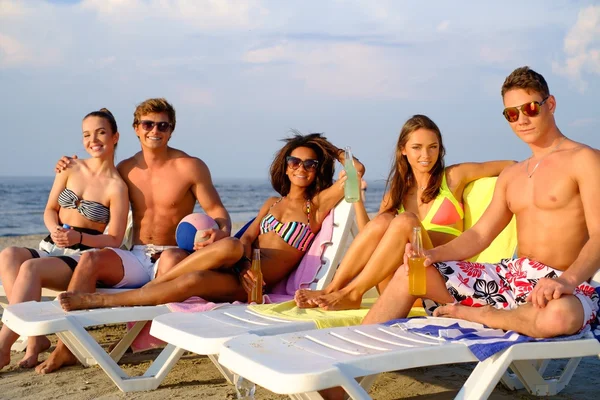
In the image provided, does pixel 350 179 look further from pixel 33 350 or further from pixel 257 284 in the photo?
pixel 33 350

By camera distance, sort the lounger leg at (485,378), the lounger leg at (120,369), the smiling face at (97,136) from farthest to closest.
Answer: the smiling face at (97,136)
the lounger leg at (120,369)
the lounger leg at (485,378)

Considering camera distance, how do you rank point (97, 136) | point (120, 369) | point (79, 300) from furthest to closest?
1. point (97, 136)
2. point (79, 300)
3. point (120, 369)

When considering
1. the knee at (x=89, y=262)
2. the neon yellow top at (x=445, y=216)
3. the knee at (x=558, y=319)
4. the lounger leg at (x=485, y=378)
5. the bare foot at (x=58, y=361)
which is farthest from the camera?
the knee at (x=89, y=262)

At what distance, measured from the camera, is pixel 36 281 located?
537 centimetres

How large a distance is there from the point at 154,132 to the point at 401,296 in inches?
115

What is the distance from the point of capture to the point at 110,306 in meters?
4.90

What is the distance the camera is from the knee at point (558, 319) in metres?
3.39

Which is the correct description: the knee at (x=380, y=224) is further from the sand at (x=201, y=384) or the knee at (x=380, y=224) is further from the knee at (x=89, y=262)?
the knee at (x=89, y=262)

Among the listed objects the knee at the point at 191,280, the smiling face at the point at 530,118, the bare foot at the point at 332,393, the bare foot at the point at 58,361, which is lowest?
the bare foot at the point at 58,361

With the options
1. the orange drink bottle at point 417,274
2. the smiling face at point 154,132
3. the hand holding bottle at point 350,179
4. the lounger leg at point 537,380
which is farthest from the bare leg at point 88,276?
the lounger leg at point 537,380

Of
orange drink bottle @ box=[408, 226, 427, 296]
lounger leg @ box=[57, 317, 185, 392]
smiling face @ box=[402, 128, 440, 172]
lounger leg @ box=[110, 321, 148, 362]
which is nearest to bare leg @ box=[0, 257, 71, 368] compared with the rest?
lounger leg @ box=[110, 321, 148, 362]

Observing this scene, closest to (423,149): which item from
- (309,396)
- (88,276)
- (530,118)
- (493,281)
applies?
(530,118)

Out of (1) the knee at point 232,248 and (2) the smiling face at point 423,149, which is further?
(2) the smiling face at point 423,149

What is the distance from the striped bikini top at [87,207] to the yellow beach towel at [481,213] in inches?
110
